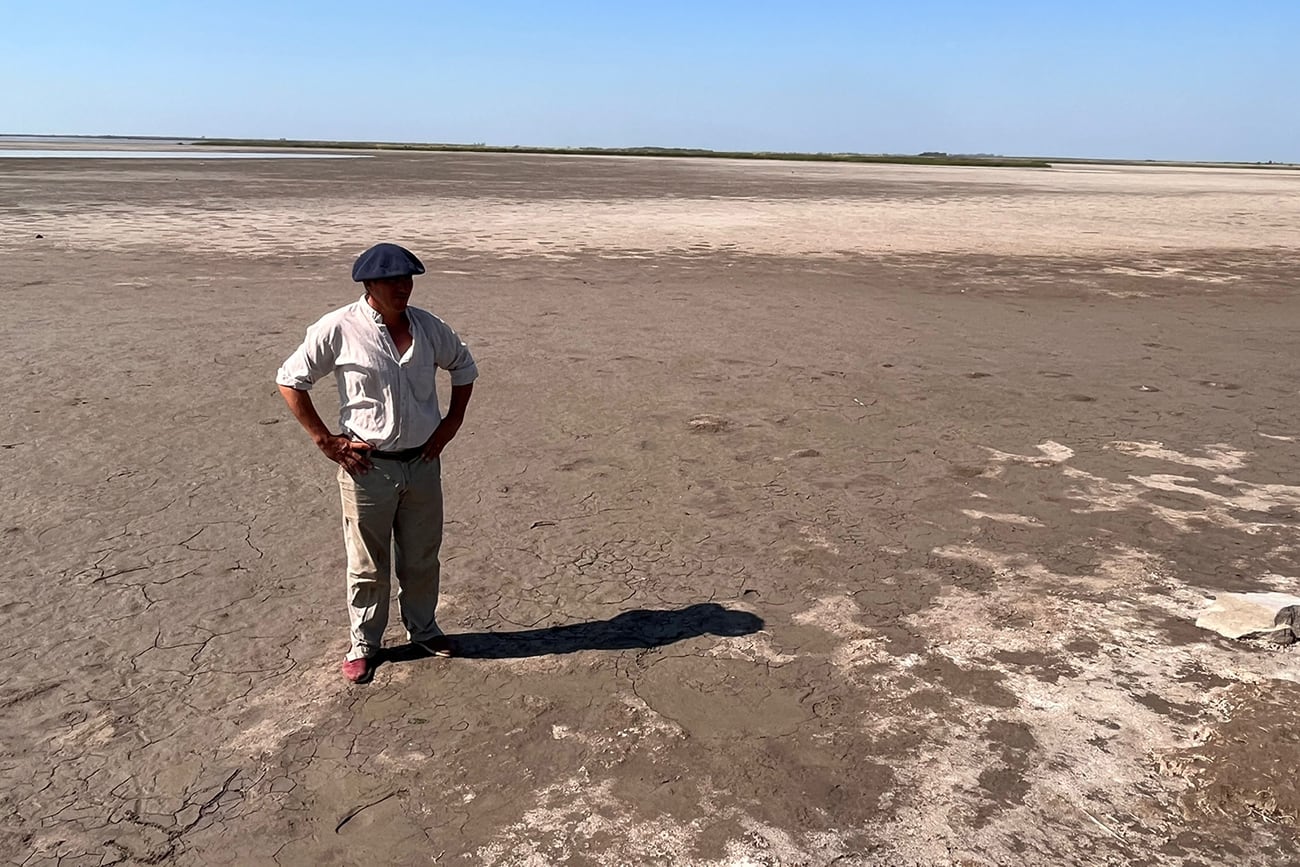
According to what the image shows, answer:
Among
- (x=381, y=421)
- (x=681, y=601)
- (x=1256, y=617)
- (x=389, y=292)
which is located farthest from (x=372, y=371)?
(x=1256, y=617)

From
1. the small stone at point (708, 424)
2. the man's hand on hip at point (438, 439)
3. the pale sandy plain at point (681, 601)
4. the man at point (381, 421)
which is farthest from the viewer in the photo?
the small stone at point (708, 424)

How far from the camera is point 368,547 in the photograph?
12.5 feet

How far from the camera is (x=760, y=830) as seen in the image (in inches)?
118

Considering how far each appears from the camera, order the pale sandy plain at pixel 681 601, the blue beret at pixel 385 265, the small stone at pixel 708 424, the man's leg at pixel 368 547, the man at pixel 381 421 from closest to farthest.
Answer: the pale sandy plain at pixel 681 601 → the blue beret at pixel 385 265 → the man at pixel 381 421 → the man's leg at pixel 368 547 → the small stone at pixel 708 424

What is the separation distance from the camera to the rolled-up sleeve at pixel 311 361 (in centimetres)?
361

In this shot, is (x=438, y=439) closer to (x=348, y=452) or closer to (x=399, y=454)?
(x=399, y=454)

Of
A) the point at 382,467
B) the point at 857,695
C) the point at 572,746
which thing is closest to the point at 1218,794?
the point at 857,695

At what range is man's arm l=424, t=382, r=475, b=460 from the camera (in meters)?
3.81

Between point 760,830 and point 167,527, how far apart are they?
3.89 metres

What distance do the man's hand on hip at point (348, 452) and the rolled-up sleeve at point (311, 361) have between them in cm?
22

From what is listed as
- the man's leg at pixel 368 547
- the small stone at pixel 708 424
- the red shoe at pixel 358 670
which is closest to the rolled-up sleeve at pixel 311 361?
the man's leg at pixel 368 547

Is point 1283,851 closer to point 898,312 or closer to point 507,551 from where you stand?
point 507,551

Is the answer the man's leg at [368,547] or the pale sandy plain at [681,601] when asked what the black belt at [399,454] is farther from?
the pale sandy plain at [681,601]

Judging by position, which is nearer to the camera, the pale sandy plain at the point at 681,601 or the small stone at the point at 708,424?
the pale sandy plain at the point at 681,601
